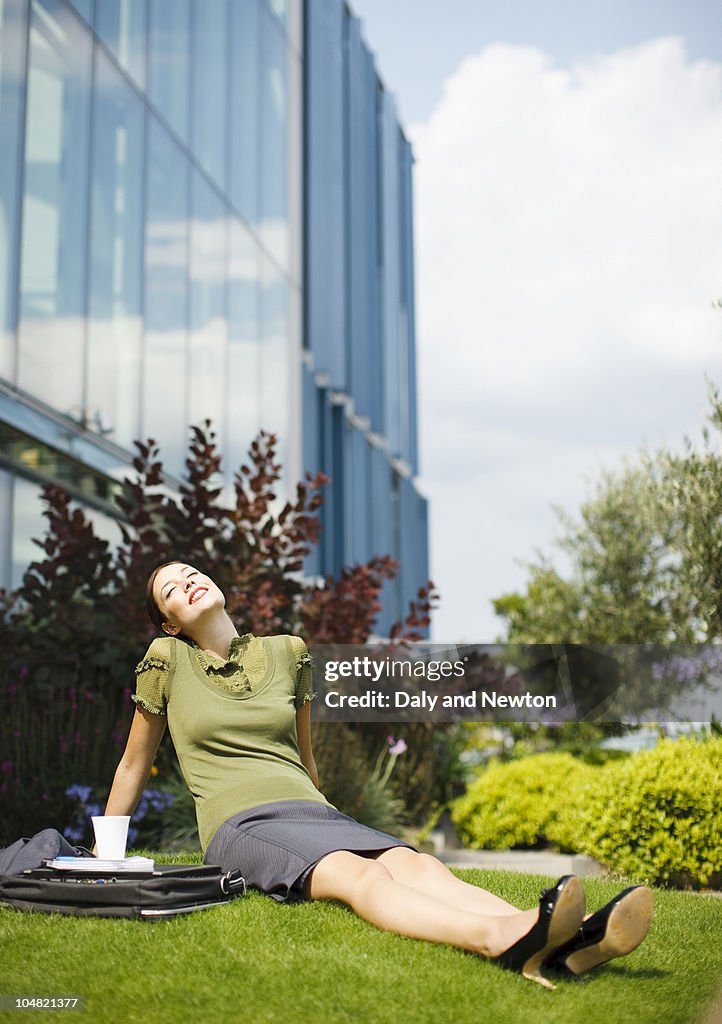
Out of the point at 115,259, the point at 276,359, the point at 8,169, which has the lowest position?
the point at 8,169

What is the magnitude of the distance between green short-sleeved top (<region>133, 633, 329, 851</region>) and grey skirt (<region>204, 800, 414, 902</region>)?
57 mm

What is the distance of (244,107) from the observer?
590 inches

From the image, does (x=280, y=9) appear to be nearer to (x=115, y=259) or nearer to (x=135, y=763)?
(x=115, y=259)

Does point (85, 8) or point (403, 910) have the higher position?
point (85, 8)

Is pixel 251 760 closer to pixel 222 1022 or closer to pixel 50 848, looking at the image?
pixel 50 848

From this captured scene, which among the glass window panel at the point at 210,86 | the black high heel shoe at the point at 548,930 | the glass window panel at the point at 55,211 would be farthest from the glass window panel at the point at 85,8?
the black high heel shoe at the point at 548,930

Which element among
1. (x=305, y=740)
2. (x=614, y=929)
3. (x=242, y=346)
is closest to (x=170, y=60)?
(x=242, y=346)

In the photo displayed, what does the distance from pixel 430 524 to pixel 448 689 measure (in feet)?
57.3

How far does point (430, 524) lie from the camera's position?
26906 mm

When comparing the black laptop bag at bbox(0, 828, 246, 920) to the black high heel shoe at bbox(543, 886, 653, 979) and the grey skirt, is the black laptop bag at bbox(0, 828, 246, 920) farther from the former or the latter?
the black high heel shoe at bbox(543, 886, 653, 979)

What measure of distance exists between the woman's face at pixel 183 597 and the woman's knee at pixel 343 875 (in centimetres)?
111

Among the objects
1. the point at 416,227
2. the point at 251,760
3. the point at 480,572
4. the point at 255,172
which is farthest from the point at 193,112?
the point at 416,227

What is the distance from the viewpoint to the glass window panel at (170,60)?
11828mm

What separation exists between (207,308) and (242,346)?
136 cm
